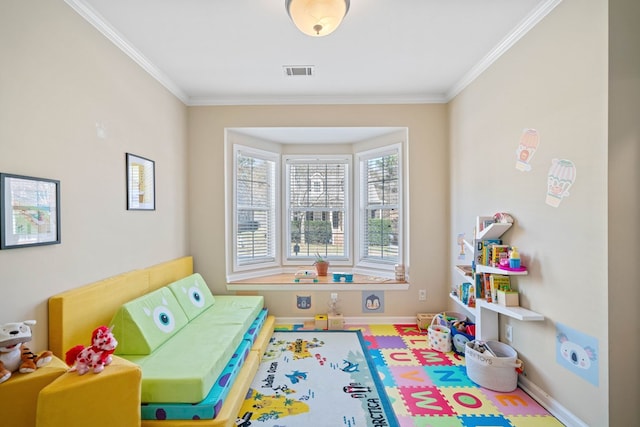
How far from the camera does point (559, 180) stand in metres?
1.74

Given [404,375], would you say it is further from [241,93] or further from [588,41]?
[241,93]

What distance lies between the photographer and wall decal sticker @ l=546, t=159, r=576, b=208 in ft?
5.47

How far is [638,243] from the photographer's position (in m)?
1.46

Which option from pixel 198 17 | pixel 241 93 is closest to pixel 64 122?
pixel 198 17

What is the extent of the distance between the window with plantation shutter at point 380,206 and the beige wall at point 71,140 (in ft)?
8.10

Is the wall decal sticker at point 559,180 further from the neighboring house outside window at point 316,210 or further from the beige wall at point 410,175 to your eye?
the neighboring house outside window at point 316,210

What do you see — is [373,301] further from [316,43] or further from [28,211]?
→ [28,211]

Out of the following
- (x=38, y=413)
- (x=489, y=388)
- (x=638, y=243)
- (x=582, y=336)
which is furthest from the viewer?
(x=489, y=388)

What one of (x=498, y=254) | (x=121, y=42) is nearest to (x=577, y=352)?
(x=498, y=254)

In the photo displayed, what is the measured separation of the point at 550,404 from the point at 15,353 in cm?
303

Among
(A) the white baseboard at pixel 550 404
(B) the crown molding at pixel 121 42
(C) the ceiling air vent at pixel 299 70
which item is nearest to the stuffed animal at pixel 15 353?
(B) the crown molding at pixel 121 42

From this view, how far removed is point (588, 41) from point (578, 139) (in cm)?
54

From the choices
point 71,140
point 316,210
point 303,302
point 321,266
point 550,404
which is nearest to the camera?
point 71,140

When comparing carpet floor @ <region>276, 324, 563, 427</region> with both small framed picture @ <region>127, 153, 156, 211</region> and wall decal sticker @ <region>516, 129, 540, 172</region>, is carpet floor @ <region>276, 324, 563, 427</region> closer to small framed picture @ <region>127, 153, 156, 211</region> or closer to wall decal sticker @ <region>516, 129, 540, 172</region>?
wall decal sticker @ <region>516, 129, 540, 172</region>
